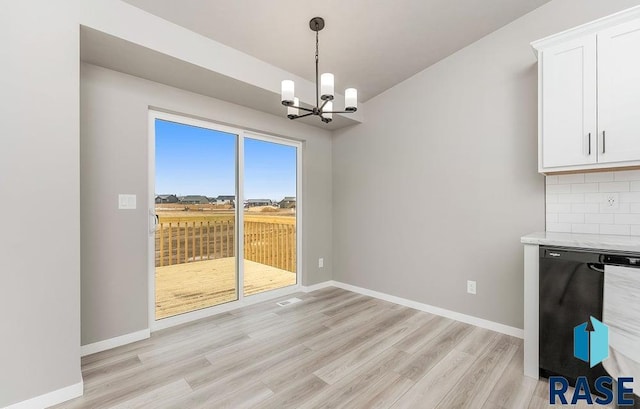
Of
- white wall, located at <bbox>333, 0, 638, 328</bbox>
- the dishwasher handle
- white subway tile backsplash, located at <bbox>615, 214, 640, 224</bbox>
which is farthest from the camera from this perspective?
white wall, located at <bbox>333, 0, 638, 328</bbox>

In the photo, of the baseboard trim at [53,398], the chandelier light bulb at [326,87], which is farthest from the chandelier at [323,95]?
the baseboard trim at [53,398]

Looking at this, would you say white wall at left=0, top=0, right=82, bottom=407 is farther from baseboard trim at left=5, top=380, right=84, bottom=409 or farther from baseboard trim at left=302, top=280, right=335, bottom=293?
baseboard trim at left=302, top=280, right=335, bottom=293

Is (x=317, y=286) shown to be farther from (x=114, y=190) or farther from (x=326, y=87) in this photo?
(x=326, y=87)

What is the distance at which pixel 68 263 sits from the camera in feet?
6.05

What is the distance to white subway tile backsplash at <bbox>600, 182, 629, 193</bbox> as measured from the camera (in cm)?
217

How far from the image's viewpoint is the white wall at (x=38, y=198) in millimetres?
1660

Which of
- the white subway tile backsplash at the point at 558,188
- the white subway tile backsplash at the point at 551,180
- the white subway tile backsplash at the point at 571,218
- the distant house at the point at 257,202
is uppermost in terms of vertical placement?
the white subway tile backsplash at the point at 551,180

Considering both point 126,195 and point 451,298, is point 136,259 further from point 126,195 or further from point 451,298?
point 451,298

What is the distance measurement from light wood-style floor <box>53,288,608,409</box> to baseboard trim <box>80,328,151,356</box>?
0.29 ft

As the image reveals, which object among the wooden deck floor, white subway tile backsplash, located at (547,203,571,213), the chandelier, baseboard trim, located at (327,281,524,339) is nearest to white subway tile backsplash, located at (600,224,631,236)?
white subway tile backsplash, located at (547,203,571,213)

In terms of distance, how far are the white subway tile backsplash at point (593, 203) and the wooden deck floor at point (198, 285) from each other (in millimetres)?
3174

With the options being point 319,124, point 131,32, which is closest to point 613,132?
point 319,124

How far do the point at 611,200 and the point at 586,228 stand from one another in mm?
264

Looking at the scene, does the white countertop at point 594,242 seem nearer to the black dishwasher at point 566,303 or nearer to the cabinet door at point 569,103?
the black dishwasher at point 566,303
